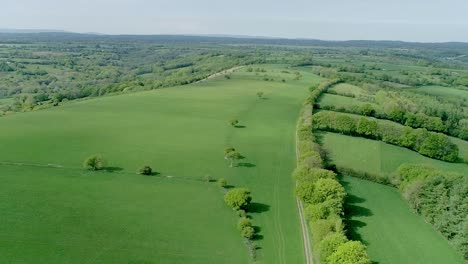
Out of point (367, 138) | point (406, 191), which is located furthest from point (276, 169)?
point (367, 138)

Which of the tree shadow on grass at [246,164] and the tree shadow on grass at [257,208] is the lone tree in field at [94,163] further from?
the tree shadow on grass at [257,208]

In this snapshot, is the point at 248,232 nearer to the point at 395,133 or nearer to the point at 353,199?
the point at 353,199

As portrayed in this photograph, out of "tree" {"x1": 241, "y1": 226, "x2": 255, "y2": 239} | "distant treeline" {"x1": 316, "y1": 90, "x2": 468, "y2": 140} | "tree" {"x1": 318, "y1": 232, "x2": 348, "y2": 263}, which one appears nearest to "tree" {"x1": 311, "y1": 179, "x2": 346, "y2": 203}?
"tree" {"x1": 318, "y1": 232, "x2": 348, "y2": 263}

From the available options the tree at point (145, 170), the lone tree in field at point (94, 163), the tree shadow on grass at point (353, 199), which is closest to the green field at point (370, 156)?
the tree shadow on grass at point (353, 199)

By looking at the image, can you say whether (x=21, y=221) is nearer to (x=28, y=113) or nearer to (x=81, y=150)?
(x=81, y=150)

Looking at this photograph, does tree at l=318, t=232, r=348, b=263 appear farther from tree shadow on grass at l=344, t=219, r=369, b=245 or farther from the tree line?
tree shadow on grass at l=344, t=219, r=369, b=245

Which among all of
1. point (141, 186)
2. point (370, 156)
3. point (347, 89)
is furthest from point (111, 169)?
point (347, 89)
